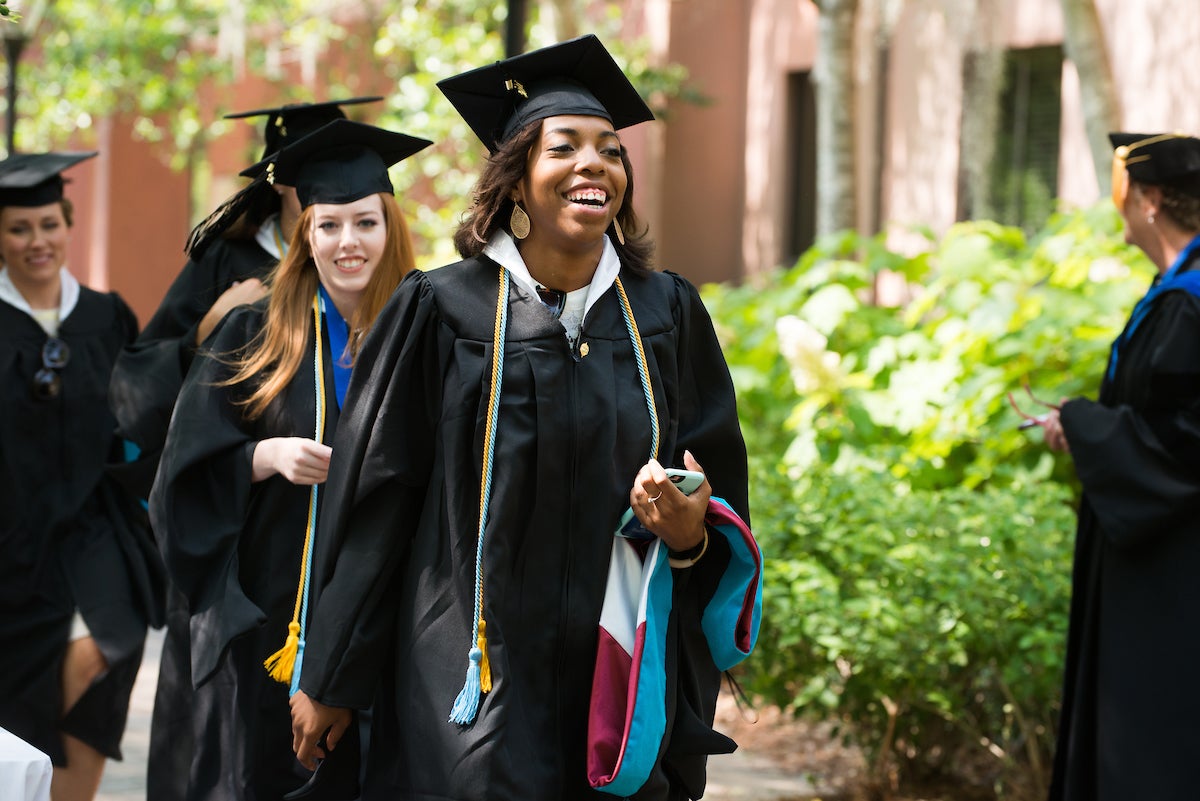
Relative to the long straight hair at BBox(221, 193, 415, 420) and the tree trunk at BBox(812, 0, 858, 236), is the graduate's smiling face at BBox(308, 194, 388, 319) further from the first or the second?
the tree trunk at BBox(812, 0, 858, 236)

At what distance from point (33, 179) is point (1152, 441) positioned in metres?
3.67

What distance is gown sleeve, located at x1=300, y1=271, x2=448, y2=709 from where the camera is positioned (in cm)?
331

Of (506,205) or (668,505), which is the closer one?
(668,505)

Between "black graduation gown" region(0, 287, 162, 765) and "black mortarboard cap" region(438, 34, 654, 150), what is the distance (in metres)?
2.49

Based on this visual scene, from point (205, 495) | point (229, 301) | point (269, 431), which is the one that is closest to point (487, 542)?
point (269, 431)

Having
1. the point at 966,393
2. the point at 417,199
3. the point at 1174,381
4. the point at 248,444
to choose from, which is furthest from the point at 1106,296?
the point at 417,199

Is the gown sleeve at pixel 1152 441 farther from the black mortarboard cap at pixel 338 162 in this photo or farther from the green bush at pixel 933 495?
the black mortarboard cap at pixel 338 162

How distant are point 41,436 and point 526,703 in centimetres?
274

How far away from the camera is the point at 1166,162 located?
4703mm

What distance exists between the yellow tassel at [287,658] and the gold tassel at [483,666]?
2.70 feet

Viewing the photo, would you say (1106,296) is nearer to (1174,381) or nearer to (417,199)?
(1174,381)

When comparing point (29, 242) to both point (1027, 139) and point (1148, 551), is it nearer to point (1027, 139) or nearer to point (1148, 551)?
point (1148, 551)

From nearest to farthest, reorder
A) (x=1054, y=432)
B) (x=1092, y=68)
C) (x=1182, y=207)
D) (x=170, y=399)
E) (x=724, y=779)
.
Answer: (x=170, y=399) → (x=1182, y=207) → (x=1054, y=432) → (x=724, y=779) → (x=1092, y=68)

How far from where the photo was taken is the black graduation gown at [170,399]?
14.7 feet
